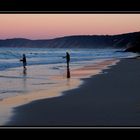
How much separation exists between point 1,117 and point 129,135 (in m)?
2.58

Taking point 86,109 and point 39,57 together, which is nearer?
point 86,109

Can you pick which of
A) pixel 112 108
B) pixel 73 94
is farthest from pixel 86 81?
pixel 112 108

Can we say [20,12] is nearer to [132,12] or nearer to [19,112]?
[132,12]

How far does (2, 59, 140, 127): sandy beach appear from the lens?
5.35 m

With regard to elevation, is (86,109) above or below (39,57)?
below

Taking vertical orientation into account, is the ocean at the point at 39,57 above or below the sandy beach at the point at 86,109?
above

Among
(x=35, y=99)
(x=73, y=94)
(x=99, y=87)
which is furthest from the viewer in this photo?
(x=99, y=87)

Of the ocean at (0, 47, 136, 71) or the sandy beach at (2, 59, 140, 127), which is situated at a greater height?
the ocean at (0, 47, 136, 71)

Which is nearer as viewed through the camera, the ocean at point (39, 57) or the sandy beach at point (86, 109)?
the sandy beach at point (86, 109)

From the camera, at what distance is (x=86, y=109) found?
6.50 metres

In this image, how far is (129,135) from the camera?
3.43 metres

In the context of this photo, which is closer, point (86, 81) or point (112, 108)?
point (112, 108)

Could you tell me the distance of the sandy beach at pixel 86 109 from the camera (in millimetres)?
5348

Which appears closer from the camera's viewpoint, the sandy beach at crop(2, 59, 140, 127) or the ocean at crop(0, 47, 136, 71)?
the sandy beach at crop(2, 59, 140, 127)
